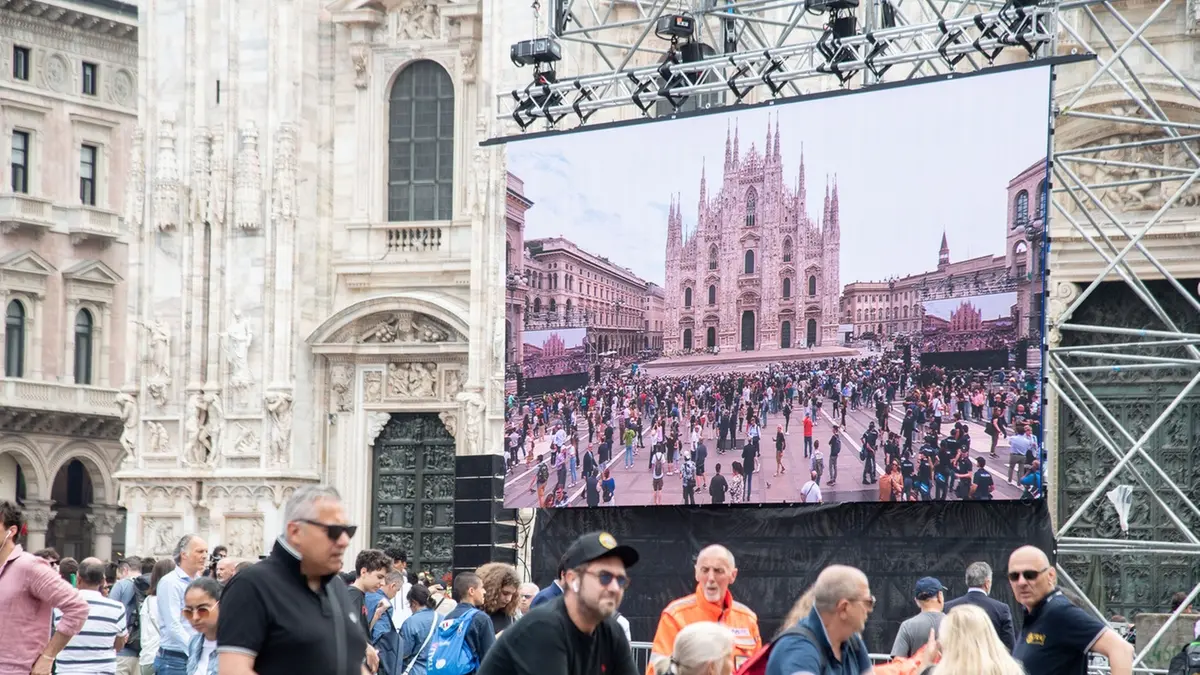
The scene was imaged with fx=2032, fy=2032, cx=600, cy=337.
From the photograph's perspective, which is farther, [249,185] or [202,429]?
[202,429]

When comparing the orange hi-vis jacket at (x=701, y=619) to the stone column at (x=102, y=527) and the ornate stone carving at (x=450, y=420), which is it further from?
the stone column at (x=102, y=527)

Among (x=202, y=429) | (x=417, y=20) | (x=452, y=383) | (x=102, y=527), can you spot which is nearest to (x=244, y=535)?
(x=202, y=429)

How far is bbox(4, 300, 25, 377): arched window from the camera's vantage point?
132 ft

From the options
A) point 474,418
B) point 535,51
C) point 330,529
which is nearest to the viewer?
point 330,529

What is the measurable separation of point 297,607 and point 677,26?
582 inches

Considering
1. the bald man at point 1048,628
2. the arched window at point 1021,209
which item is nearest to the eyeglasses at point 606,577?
the bald man at point 1048,628

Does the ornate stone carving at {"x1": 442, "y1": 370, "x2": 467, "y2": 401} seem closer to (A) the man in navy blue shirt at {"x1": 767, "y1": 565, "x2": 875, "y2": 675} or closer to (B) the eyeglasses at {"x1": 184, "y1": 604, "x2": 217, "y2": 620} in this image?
(B) the eyeglasses at {"x1": 184, "y1": 604, "x2": 217, "y2": 620}

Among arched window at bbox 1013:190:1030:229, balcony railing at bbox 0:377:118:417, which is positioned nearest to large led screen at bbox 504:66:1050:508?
arched window at bbox 1013:190:1030:229

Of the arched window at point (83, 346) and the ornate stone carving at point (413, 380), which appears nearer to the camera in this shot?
the ornate stone carving at point (413, 380)

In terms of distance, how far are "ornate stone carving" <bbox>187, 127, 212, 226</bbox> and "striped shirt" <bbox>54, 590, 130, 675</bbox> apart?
644 inches

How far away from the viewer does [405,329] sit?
29.8 meters

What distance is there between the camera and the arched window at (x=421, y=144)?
30281 millimetres

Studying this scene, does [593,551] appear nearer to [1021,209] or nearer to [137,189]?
[1021,209]

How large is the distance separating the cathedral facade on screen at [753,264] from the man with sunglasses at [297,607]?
1540 cm
